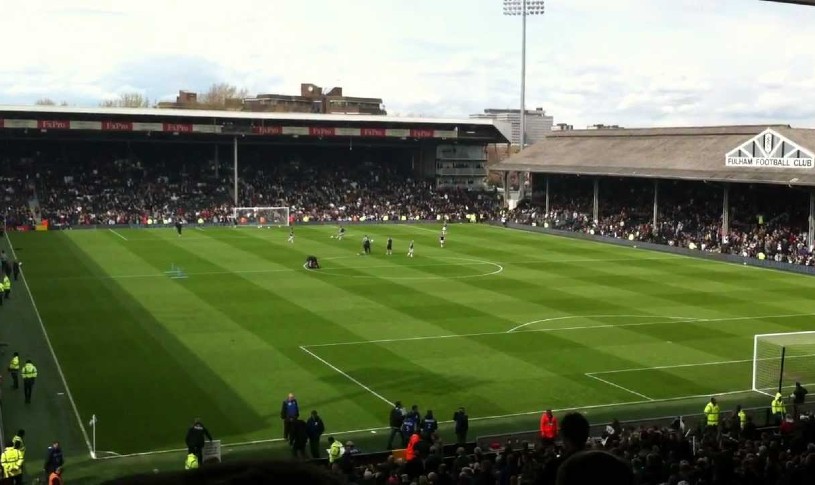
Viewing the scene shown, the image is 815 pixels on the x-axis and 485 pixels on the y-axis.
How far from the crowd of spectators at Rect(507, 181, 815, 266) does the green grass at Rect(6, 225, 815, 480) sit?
440 cm

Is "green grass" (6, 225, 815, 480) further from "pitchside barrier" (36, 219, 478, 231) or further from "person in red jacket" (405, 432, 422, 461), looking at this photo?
"pitchside barrier" (36, 219, 478, 231)

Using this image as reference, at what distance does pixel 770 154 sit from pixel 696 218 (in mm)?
10064

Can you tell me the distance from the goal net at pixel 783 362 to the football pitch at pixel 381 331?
2.29 feet

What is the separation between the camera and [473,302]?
42438mm

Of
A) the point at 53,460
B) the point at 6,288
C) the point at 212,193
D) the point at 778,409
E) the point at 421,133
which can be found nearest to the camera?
the point at 53,460

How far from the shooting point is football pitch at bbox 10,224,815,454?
87.0 ft

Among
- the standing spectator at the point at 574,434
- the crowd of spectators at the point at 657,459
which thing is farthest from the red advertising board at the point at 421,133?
the standing spectator at the point at 574,434

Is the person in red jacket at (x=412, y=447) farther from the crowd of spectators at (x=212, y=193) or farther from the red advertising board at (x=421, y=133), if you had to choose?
the red advertising board at (x=421, y=133)

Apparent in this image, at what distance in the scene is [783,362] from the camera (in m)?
29.0

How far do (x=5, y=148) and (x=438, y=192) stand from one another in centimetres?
4126

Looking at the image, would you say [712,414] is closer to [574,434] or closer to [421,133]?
[574,434]

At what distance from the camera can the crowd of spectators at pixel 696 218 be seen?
61531 mm

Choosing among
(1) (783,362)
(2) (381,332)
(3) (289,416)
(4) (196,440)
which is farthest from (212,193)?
(4) (196,440)

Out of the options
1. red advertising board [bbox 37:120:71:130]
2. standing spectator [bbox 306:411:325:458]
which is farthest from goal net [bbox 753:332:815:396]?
red advertising board [bbox 37:120:71:130]
